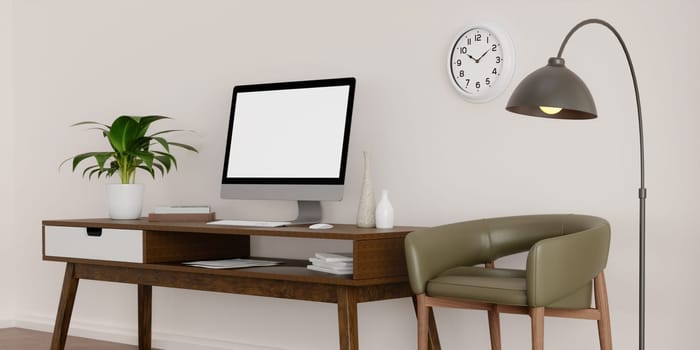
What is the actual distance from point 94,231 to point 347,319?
59.2 inches

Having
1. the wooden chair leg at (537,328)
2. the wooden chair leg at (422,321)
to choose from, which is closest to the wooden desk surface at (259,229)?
the wooden chair leg at (422,321)

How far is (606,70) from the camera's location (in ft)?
11.5

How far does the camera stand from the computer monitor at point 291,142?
3.90 m

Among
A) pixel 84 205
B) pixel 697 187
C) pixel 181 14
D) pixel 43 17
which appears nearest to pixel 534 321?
pixel 697 187

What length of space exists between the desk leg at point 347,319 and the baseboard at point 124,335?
127 centimetres

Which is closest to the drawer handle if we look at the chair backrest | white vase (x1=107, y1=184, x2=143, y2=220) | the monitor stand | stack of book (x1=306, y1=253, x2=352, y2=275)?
white vase (x1=107, y1=184, x2=143, y2=220)

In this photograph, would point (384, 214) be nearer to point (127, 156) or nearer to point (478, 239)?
point (478, 239)

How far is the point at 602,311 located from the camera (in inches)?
126

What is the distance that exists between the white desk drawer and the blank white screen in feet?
1.77

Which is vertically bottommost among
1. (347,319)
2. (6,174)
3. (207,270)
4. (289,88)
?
(347,319)

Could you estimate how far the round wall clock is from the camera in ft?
12.2

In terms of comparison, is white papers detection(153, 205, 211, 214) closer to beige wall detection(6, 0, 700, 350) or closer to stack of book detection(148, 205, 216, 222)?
stack of book detection(148, 205, 216, 222)

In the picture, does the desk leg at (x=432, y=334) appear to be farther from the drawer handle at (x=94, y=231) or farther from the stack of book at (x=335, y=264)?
the drawer handle at (x=94, y=231)

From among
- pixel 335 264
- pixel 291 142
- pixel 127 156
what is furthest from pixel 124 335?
pixel 335 264
